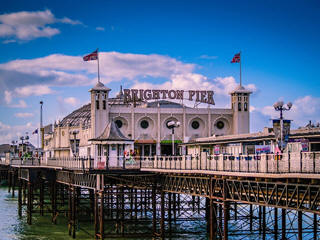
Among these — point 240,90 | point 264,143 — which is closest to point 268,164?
point 264,143

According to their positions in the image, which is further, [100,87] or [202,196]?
[100,87]

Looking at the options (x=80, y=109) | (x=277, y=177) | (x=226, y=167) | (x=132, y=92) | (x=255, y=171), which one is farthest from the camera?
(x=80, y=109)

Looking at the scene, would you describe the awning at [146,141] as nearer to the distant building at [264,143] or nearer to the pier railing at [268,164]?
the distant building at [264,143]

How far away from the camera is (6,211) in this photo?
250ft

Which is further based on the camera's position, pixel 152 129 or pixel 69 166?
pixel 152 129

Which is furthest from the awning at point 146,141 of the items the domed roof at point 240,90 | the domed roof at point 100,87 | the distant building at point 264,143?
the distant building at point 264,143

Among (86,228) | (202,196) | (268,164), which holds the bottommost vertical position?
(86,228)

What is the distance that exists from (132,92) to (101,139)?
54567mm

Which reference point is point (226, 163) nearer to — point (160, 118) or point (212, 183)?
point (212, 183)

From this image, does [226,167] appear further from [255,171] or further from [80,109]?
[80,109]

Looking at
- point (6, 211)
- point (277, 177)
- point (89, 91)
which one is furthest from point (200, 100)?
point (277, 177)

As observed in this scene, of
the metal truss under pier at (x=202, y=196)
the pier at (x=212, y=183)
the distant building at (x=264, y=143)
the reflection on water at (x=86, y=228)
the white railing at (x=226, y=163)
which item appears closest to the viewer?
the white railing at (x=226, y=163)

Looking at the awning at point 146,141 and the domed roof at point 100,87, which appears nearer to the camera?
the awning at point 146,141

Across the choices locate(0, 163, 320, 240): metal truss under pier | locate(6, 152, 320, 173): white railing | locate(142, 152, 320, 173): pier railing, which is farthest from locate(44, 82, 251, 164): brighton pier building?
locate(142, 152, 320, 173): pier railing
